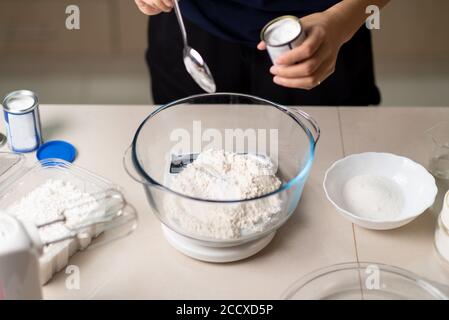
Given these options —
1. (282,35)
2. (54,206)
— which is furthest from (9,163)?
(282,35)

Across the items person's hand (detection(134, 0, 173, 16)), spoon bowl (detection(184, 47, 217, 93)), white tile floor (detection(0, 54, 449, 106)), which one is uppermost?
person's hand (detection(134, 0, 173, 16))

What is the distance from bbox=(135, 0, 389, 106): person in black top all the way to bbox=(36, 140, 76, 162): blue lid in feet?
1.03

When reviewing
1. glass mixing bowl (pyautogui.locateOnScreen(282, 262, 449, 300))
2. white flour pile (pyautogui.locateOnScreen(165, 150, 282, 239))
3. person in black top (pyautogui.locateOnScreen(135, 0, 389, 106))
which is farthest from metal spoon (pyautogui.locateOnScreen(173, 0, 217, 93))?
glass mixing bowl (pyautogui.locateOnScreen(282, 262, 449, 300))

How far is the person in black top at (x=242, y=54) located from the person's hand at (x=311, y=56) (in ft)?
0.43

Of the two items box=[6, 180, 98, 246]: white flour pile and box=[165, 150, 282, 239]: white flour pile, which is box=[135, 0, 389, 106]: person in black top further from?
box=[6, 180, 98, 246]: white flour pile

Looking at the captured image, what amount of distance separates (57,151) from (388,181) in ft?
2.07

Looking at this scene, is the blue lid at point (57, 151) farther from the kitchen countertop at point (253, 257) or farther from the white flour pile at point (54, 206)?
the white flour pile at point (54, 206)

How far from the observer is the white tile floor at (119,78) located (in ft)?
8.71

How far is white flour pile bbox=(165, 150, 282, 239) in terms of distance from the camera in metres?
1.11

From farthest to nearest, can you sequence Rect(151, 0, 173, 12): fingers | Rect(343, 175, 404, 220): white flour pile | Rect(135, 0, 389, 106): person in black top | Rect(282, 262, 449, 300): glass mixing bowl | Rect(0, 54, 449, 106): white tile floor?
1. Rect(0, 54, 449, 106): white tile floor
2. Rect(135, 0, 389, 106): person in black top
3. Rect(151, 0, 173, 12): fingers
4. Rect(343, 175, 404, 220): white flour pile
5. Rect(282, 262, 449, 300): glass mixing bowl

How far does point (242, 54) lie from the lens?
1582 mm

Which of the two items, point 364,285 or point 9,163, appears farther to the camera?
point 9,163

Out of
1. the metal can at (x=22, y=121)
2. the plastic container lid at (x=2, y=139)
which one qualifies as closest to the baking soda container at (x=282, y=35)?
the metal can at (x=22, y=121)

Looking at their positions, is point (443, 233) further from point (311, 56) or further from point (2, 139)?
point (2, 139)
